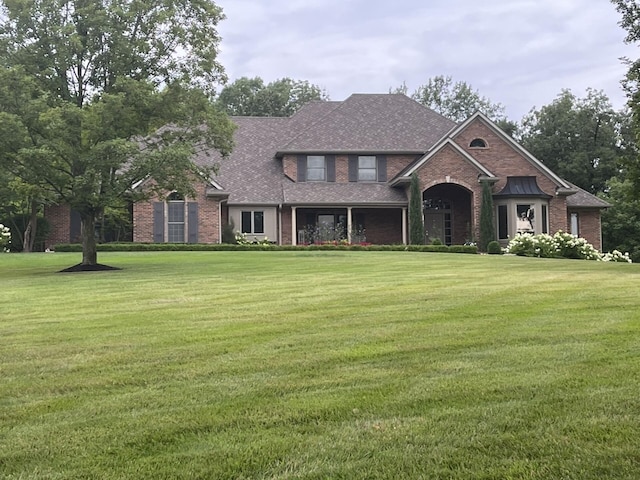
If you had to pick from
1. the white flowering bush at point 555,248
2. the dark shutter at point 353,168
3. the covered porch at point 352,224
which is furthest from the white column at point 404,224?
the white flowering bush at point 555,248

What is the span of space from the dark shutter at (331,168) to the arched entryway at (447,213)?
475 centimetres

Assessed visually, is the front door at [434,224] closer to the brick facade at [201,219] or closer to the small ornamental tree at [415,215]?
the small ornamental tree at [415,215]

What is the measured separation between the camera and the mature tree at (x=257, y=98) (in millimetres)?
54750

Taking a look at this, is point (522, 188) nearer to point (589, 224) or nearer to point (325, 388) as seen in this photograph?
point (589, 224)

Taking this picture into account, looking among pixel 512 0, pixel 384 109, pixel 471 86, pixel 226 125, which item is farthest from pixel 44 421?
pixel 471 86

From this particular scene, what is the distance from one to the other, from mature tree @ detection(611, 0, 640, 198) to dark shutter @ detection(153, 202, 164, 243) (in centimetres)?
2142

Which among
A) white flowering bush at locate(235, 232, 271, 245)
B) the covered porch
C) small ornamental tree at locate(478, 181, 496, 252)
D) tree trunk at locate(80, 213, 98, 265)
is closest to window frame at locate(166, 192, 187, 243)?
white flowering bush at locate(235, 232, 271, 245)

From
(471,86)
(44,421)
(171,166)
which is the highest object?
(471,86)

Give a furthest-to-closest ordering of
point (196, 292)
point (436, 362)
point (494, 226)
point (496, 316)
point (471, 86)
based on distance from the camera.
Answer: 1. point (471, 86)
2. point (494, 226)
3. point (196, 292)
4. point (496, 316)
5. point (436, 362)

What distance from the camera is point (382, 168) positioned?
3359 cm

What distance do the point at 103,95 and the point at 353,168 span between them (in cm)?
1858

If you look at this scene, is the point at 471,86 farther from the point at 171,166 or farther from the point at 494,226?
the point at 171,166

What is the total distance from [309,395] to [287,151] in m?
29.1

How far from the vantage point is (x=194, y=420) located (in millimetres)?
4000
